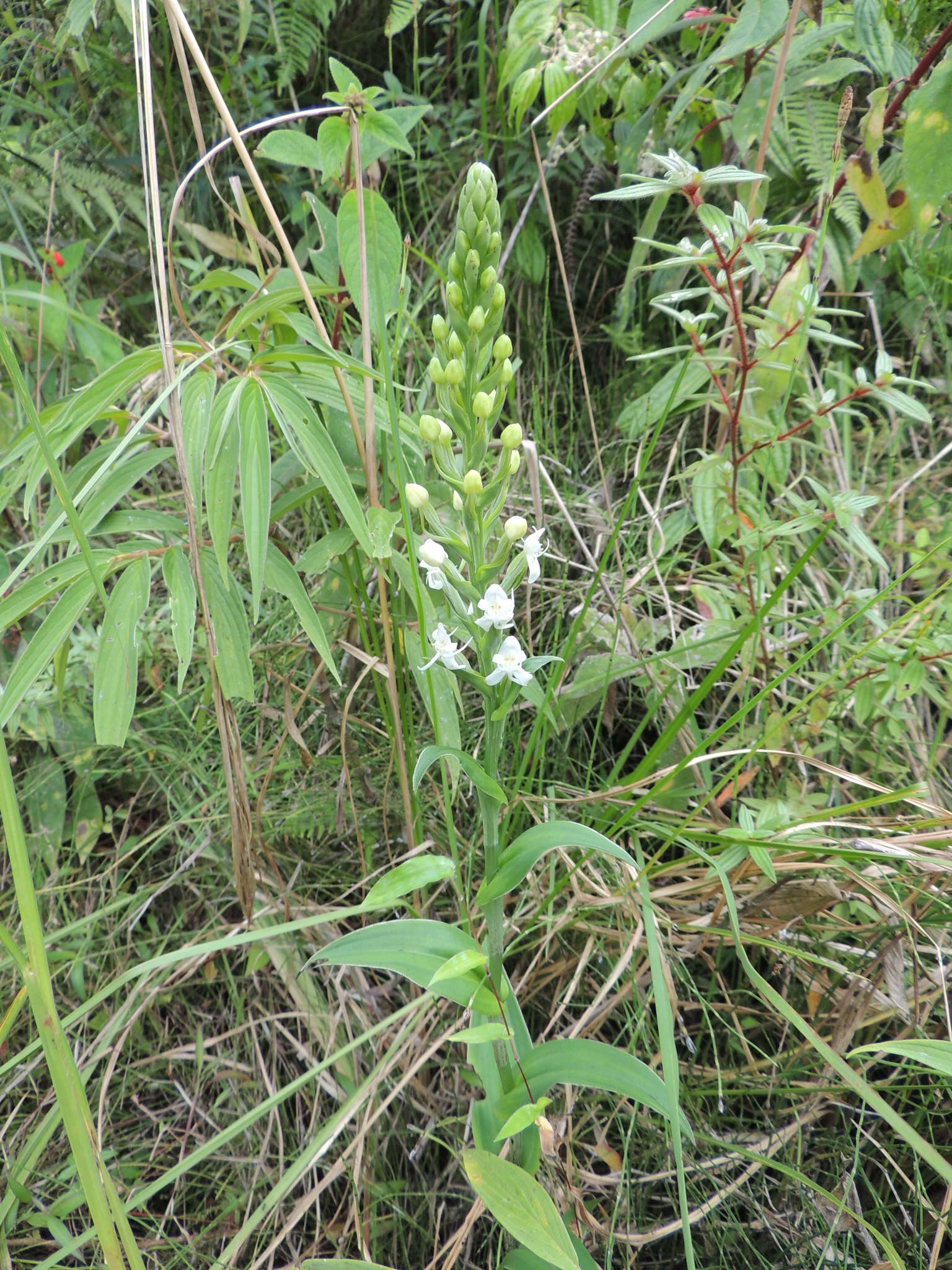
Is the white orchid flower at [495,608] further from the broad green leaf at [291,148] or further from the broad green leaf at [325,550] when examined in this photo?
the broad green leaf at [291,148]

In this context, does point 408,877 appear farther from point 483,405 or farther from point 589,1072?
point 483,405

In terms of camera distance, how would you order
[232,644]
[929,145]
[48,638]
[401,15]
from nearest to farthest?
1. [48,638]
2. [232,644]
3. [929,145]
4. [401,15]

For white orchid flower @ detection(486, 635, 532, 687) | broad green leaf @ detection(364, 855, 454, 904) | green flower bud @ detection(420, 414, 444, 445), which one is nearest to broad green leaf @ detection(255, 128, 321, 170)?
green flower bud @ detection(420, 414, 444, 445)

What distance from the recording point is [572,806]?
4.88ft

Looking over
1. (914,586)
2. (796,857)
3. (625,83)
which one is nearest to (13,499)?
(625,83)

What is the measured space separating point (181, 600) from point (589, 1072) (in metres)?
0.81

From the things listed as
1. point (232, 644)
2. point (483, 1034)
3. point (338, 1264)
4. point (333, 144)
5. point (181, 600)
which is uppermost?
point (333, 144)

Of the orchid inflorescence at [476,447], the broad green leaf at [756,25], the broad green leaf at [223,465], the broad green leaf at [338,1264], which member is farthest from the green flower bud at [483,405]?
the broad green leaf at [338,1264]

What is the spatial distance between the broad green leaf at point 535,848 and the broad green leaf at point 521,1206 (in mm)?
292

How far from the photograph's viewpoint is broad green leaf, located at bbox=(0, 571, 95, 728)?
113cm

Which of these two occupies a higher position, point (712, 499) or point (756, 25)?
point (756, 25)

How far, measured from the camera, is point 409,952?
3.30ft

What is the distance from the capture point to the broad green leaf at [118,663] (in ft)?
3.86

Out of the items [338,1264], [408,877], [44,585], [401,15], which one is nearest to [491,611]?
[408,877]
